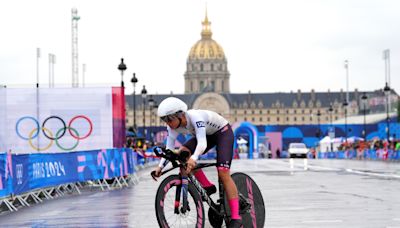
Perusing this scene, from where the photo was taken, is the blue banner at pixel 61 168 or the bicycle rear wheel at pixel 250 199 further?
the blue banner at pixel 61 168

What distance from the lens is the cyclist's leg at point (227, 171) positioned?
8.80 metres

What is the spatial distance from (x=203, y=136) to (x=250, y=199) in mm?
1030

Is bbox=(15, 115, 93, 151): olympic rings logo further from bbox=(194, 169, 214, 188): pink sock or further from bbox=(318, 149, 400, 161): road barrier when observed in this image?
bbox=(318, 149, 400, 161): road barrier

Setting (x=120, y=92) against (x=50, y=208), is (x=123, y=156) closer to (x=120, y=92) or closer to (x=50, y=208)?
(x=120, y=92)

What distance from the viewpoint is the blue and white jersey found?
28.4 feet

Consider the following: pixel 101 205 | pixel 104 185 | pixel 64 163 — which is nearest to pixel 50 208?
pixel 101 205

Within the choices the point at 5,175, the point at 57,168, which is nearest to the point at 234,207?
the point at 5,175

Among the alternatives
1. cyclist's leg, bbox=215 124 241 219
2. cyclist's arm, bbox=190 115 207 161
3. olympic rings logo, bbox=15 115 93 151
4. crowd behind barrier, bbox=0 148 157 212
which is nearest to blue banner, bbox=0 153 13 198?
crowd behind barrier, bbox=0 148 157 212

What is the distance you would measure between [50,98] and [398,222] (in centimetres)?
2144

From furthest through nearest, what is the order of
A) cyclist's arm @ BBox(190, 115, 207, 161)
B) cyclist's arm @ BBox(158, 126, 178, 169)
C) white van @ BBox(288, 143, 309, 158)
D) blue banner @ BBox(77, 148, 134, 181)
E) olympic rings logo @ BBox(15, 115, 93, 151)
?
white van @ BBox(288, 143, 309, 158)
olympic rings logo @ BBox(15, 115, 93, 151)
blue banner @ BBox(77, 148, 134, 181)
cyclist's arm @ BBox(158, 126, 178, 169)
cyclist's arm @ BBox(190, 115, 207, 161)

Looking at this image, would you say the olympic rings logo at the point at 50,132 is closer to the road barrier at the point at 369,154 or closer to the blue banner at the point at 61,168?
the blue banner at the point at 61,168

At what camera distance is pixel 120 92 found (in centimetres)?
Answer: 3016

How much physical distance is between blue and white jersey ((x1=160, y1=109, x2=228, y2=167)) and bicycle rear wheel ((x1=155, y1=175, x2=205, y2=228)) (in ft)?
1.09

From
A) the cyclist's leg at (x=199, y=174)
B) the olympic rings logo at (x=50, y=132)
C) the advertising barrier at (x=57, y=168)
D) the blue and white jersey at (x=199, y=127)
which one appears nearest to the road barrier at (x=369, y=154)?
the olympic rings logo at (x=50, y=132)
